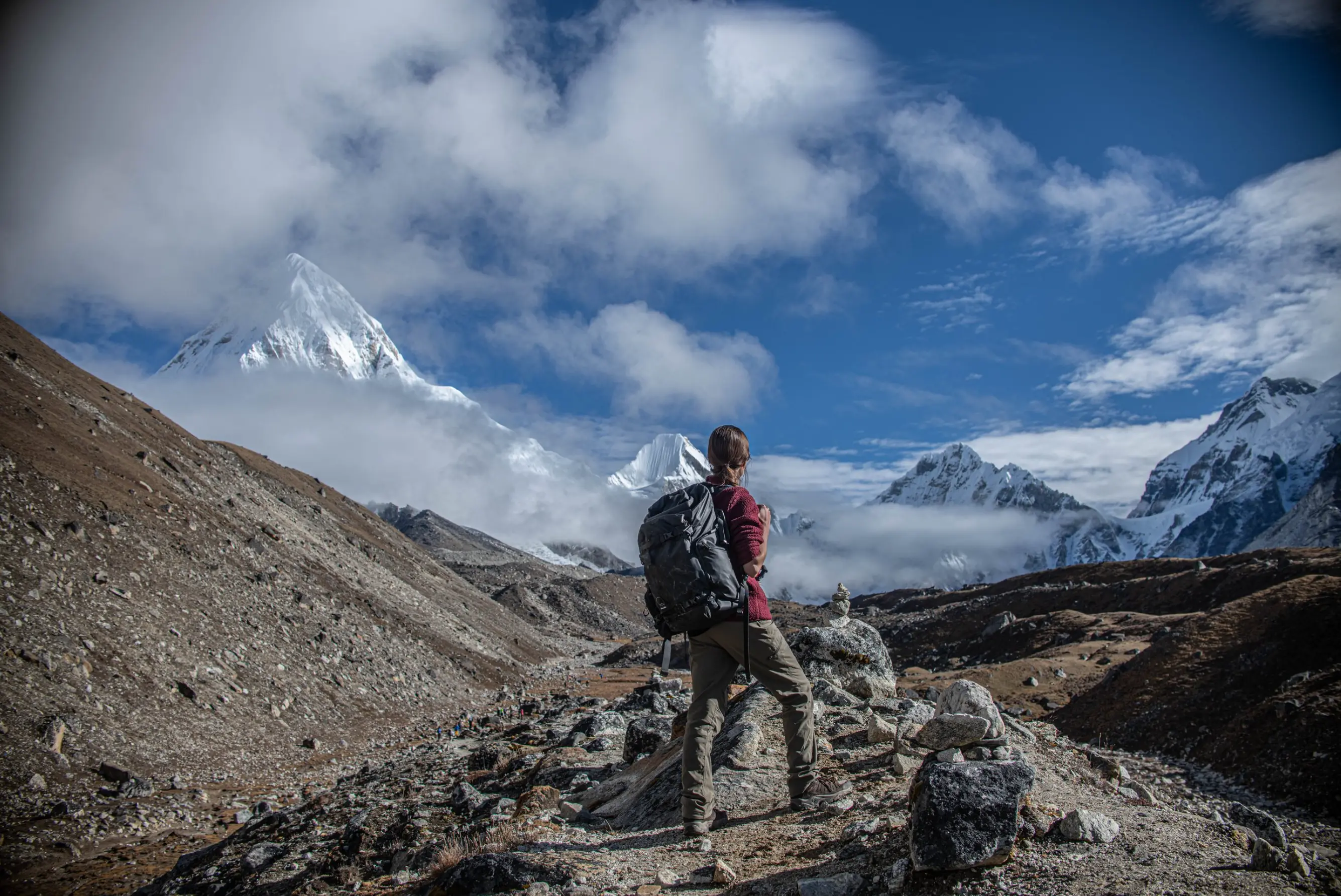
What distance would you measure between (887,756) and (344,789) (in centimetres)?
1078

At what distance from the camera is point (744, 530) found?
19.1ft

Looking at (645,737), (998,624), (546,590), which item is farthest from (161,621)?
(546,590)

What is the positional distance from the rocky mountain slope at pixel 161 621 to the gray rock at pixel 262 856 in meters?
5.20

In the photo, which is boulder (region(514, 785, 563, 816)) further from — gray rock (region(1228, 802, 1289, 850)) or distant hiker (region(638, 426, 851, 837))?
gray rock (region(1228, 802, 1289, 850))

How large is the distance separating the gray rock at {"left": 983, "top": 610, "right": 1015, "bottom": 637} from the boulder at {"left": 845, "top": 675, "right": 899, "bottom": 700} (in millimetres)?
38778

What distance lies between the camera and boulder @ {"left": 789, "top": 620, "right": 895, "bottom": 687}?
38.4ft

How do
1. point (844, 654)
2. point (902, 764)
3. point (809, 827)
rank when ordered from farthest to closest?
point (844, 654) < point (902, 764) < point (809, 827)

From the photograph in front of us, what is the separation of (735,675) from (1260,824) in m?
4.87

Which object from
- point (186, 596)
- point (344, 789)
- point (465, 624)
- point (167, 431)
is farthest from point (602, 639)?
point (344, 789)

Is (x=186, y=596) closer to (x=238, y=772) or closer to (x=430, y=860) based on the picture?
(x=238, y=772)

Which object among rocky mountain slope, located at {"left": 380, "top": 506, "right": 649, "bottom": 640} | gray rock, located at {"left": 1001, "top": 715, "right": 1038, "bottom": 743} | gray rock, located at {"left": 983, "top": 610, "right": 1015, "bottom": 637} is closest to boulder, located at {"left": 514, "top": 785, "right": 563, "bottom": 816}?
gray rock, located at {"left": 1001, "top": 715, "right": 1038, "bottom": 743}

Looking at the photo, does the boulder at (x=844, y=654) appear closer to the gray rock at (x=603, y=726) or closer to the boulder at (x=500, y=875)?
the gray rock at (x=603, y=726)

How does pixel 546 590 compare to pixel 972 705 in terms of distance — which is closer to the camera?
pixel 972 705

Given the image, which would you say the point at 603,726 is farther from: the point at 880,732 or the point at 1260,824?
the point at 1260,824
